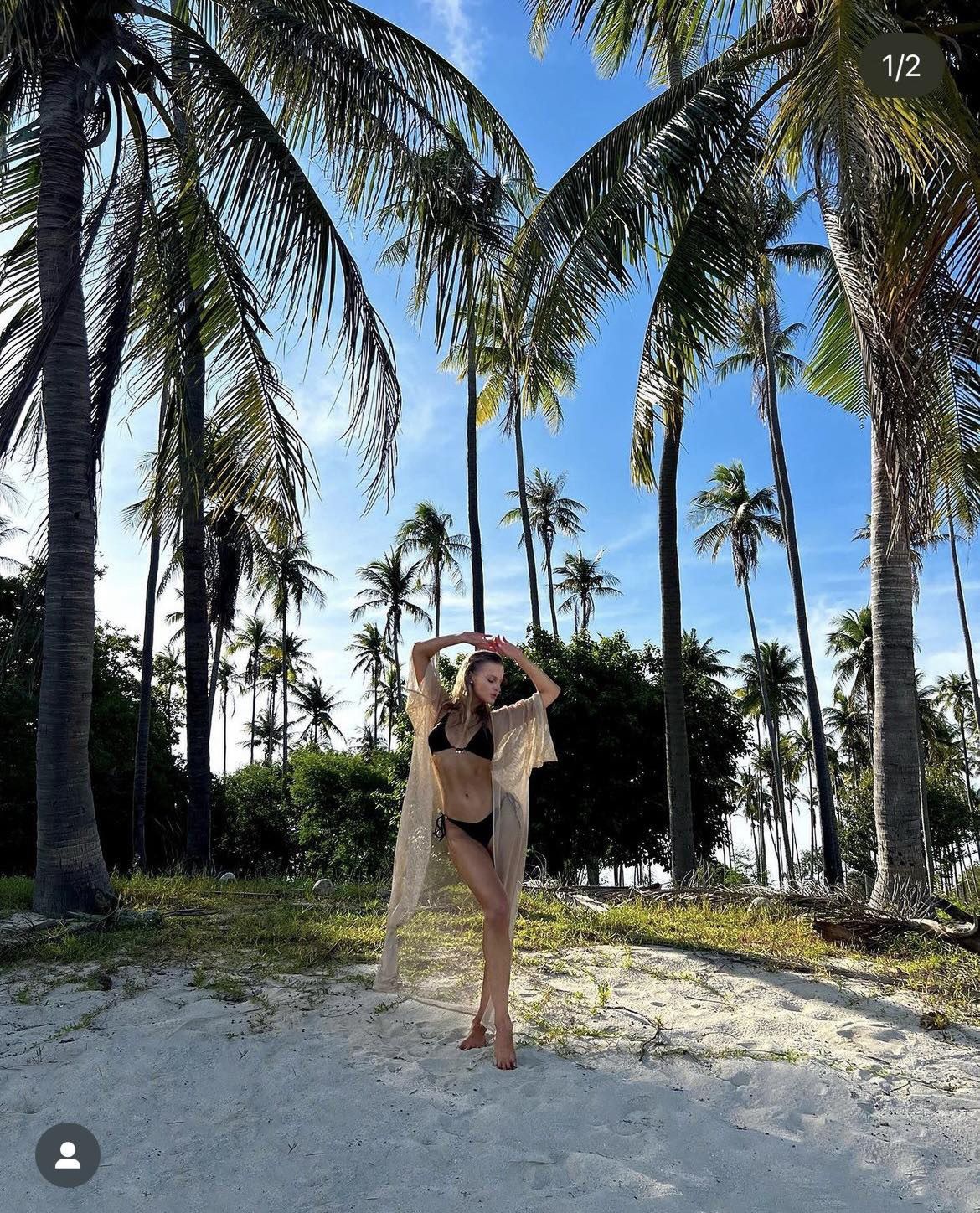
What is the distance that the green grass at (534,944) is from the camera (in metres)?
4.75

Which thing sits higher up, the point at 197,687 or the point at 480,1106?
the point at 197,687

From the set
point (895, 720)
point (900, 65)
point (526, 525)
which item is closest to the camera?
point (900, 65)

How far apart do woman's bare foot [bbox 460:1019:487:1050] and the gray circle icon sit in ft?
5.20

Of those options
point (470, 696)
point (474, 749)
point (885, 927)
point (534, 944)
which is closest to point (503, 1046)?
point (474, 749)

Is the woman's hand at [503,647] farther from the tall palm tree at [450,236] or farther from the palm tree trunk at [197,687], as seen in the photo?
the palm tree trunk at [197,687]

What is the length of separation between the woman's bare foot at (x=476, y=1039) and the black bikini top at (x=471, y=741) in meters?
1.29

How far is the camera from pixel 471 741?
161 inches

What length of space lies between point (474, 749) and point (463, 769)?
110 millimetres

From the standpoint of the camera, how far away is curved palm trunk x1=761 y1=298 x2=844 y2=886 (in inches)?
672

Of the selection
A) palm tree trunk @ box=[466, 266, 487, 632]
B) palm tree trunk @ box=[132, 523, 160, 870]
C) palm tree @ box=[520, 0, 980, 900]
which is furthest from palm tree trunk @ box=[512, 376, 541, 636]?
palm tree @ box=[520, 0, 980, 900]

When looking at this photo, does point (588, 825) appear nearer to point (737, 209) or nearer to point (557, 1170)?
point (737, 209)

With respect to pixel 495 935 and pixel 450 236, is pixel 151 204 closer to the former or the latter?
pixel 450 236

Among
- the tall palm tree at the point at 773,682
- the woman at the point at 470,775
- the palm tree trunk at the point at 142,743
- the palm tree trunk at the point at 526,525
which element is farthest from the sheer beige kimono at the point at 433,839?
the tall palm tree at the point at 773,682

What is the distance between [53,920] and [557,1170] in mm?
4730
